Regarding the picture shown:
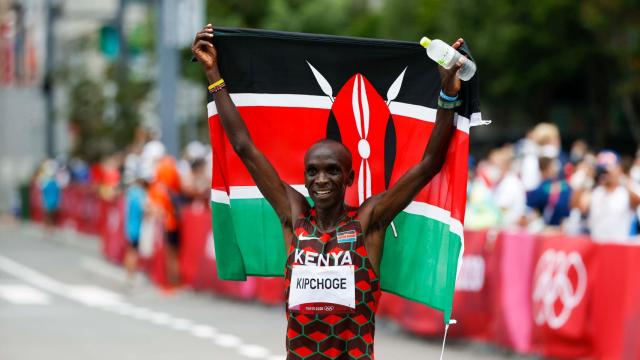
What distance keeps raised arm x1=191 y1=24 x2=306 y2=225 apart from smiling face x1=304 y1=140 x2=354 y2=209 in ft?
0.90

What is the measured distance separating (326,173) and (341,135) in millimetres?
852

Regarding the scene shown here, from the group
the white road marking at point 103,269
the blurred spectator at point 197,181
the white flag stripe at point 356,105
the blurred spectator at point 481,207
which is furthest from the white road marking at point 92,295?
the white flag stripe at point 356,105

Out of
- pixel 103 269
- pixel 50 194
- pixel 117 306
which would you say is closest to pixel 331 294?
pixel 117 306

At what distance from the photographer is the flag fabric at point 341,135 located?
6246 millimetres

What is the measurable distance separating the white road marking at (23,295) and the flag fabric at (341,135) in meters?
12.9

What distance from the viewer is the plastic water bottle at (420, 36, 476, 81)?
5.70 meters

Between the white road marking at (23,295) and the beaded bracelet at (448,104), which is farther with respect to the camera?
the white road marking at (23,295)

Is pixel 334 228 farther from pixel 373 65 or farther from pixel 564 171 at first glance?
pixel 564 171

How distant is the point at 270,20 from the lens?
179ft

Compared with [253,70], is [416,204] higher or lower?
lower

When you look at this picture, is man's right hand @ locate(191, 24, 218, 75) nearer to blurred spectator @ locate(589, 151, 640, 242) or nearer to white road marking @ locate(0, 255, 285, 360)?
white road marking @ locate(0, 255, 285, 360)

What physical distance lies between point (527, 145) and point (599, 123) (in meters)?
31.7

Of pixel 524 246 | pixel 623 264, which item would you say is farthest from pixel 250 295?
pixel 623 264

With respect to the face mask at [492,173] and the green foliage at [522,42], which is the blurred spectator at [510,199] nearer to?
the face mask at [492,173]
